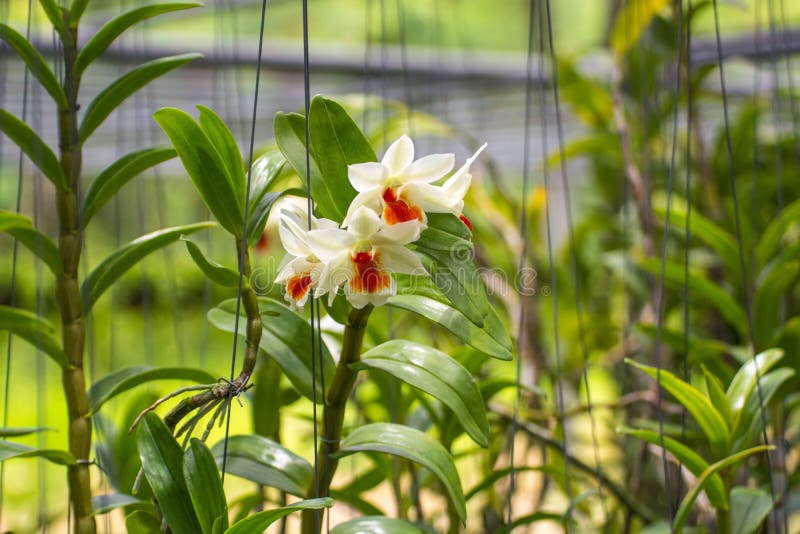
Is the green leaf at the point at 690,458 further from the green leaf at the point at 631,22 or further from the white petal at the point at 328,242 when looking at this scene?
the green leaf at the point at 631,22

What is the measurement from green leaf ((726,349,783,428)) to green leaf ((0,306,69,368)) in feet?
1.87

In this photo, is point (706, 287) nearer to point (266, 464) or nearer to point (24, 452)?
point (266, 464)

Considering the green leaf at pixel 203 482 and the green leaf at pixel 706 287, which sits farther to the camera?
the green leaf at pixel 706 287

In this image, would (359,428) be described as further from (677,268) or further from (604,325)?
(604,325)

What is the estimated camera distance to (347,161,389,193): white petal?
1.67 ft

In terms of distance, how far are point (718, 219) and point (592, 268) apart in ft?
0.86

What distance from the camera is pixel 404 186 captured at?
0.53m

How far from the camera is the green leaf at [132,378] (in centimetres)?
63

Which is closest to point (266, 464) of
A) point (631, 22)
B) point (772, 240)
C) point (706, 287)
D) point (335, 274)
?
point (335, 274)

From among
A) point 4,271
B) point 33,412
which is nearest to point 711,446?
point 33,412

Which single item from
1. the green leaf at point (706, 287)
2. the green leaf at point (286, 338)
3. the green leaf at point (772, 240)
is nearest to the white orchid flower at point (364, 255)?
the green leaf at point (286, 338)

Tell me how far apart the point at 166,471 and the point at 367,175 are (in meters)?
0.25

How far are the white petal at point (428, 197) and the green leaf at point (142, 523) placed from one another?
279mm

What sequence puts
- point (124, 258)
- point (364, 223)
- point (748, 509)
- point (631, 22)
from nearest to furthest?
point (364, 223)
point (124, 258)
point (748, 509)
point (631, 22)
